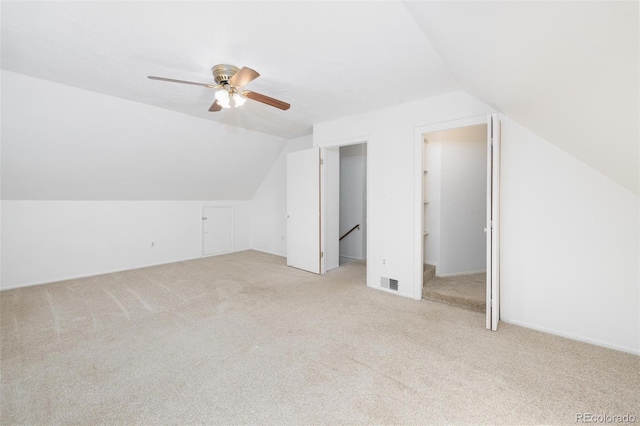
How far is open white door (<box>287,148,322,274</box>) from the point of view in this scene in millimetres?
4434

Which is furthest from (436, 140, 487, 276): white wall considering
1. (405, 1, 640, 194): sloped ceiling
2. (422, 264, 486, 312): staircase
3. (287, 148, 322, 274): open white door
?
(287, 148, 322, 274): open white door

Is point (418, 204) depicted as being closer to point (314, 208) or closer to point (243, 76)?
point (314, 208)

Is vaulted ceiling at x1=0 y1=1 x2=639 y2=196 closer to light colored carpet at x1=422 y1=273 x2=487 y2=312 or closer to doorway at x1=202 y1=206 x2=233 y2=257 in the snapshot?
light colored carpet at x1=422 y1=273 x2=487 y2=312

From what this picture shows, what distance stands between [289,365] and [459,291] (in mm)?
2326

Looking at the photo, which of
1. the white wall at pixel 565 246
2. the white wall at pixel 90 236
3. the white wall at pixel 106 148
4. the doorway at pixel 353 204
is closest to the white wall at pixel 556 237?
the white wall at pixel 565 246

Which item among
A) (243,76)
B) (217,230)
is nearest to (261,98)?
(243,76)

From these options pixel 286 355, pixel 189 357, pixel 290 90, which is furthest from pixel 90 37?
pixel 286 355

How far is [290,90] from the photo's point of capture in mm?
3033

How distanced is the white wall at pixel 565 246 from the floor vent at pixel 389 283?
1177 millimetres

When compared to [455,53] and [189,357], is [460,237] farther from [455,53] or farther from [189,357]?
[189,357]

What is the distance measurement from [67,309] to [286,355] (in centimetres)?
274

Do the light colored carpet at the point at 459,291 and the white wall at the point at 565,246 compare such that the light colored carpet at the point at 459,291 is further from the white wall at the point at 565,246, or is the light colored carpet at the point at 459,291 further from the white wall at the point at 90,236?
the white wall at the point at 90,236

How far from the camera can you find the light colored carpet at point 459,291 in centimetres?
301

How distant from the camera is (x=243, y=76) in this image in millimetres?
2191
